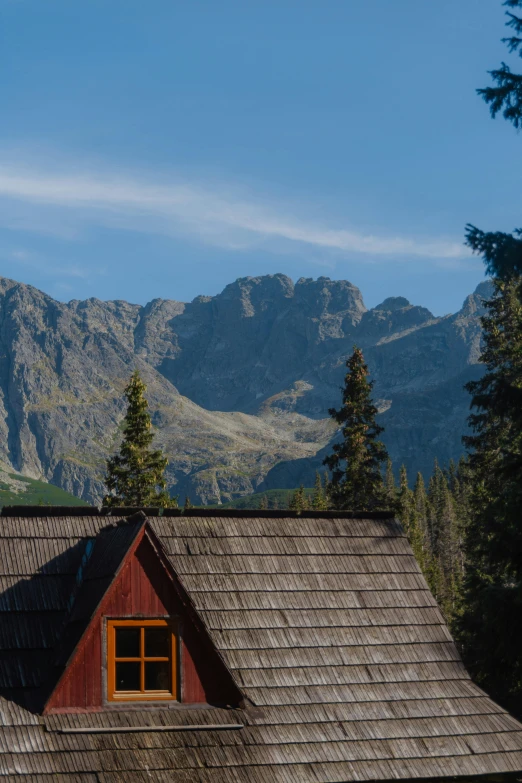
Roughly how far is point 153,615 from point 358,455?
38.1m

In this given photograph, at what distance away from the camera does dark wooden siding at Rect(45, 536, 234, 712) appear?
14312 mm

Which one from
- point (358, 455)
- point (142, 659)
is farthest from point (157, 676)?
point (358, 455)

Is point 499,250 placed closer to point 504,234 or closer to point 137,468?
point 504,234

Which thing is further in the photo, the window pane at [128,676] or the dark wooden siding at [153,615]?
the window pane at [128,676]

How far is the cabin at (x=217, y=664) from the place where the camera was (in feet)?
45.3

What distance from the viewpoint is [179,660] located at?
14648 millimetres

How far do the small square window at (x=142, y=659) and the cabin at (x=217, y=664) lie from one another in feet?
0.07

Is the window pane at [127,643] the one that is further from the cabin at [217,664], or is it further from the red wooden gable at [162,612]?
the red wooden gable at [162,612]

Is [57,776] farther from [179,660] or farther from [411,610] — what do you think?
[411,610]

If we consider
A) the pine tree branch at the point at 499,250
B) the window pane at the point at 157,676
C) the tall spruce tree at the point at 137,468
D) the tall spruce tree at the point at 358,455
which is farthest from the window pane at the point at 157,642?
the tall spruce tree at the point at 358,455

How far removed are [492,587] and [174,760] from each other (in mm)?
5042

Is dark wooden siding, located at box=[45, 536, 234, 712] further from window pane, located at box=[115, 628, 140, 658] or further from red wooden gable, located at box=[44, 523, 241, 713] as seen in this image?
window pane, located at box=[115, 628, 140, 658]

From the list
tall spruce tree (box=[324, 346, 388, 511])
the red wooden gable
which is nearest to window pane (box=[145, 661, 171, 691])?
the red wooden gable

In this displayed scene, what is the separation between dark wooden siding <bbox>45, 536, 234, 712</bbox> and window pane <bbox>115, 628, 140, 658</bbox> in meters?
0.28
